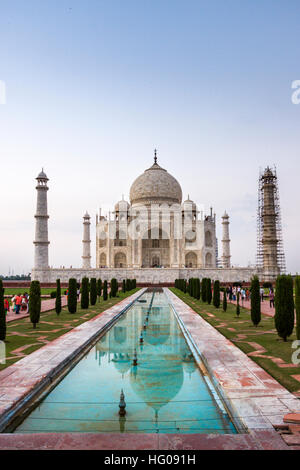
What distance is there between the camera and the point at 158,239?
35.8 m

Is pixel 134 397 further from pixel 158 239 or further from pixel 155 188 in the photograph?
pixel 155 188

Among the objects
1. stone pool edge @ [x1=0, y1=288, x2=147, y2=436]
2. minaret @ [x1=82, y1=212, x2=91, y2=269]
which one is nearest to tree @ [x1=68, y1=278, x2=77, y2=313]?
stone pool edge @ [x1=0, y1=288, x2=147, y2=436]

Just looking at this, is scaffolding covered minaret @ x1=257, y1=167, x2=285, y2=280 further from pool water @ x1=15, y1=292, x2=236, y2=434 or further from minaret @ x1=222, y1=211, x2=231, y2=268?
pool water @ x1=15, y1=292, x2=236, y2=434

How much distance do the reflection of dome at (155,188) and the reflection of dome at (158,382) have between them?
32.5m

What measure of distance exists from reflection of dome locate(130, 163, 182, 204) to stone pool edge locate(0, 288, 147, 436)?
3030 cm

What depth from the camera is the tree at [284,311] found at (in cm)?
703

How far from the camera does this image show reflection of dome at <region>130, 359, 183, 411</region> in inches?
163

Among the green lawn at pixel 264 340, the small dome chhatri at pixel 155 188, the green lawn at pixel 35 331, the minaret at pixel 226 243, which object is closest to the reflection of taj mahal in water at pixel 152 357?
the green lawn at pixel 264 340

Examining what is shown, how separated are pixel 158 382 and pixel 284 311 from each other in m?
3.45

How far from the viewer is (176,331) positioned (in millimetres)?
8586

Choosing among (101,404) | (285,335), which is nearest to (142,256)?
(285,335)

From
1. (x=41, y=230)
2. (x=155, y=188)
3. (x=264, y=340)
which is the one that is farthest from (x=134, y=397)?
(x=155, y=188)

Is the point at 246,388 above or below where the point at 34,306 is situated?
below
